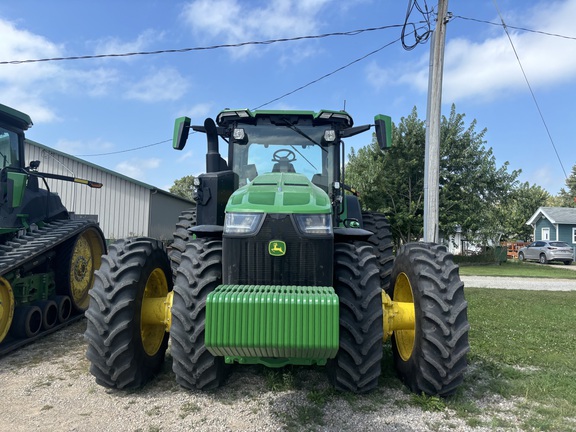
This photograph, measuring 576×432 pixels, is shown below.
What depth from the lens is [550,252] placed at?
2720cm

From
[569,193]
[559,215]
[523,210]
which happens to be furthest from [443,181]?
[569,193]

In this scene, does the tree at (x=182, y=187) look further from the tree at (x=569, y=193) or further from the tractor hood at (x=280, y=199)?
the tractor hood at (x=280, y=199)

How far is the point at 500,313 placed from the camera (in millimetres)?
8195

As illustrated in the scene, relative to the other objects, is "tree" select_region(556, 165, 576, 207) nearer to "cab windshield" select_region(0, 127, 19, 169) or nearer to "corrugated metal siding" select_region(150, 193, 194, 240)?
"corrugated metal siding" select_region(150, 193, 194, 240)

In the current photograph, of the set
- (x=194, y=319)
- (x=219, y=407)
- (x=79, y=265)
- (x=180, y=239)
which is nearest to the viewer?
A: (x=194, y=319)

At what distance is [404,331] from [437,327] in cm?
84

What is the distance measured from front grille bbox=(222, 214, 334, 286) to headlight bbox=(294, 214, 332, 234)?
0.17 ft

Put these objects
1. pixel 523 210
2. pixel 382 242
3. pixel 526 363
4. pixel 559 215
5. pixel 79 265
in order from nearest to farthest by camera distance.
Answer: pixel 526 363
pixel 382 242
pixel 79 265
pixel 559 215
pixel 523 210

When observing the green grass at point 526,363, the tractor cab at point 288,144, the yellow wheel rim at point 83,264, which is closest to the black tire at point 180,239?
the tractor cab at point 288,144

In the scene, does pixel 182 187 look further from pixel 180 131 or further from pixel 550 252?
pixel 180 131

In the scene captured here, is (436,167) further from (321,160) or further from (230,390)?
(230,390)

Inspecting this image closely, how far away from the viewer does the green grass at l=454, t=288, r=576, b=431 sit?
364cm

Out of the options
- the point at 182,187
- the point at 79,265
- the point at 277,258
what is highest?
the point at 182,187

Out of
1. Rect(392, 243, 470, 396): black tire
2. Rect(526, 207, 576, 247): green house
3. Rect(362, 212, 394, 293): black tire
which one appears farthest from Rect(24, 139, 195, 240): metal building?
Rect(526, 207, 576, 247): green house
